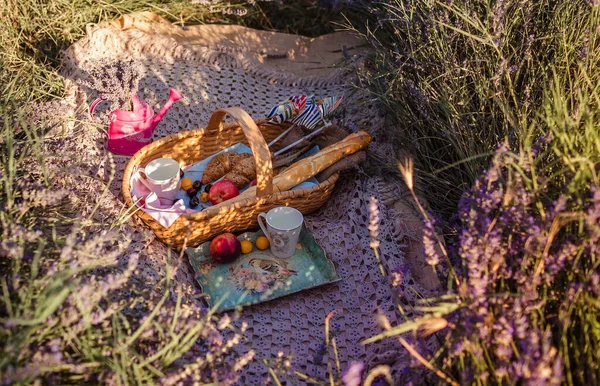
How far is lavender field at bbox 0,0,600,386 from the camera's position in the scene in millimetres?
1576

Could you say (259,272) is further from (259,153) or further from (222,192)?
(259,153)

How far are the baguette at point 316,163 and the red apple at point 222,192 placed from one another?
9 cm

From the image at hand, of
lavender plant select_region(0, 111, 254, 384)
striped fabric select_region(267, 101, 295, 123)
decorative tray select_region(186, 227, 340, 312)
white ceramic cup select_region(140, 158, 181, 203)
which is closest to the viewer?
lavender plant select_region(0, 111, 254, 384)

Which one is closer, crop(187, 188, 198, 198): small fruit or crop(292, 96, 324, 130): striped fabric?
crop(187, 188, 198, 198): small fruit

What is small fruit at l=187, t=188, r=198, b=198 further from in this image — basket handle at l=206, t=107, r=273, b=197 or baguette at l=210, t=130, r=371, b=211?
basket handle at l=206, t=107, r=273, b=197

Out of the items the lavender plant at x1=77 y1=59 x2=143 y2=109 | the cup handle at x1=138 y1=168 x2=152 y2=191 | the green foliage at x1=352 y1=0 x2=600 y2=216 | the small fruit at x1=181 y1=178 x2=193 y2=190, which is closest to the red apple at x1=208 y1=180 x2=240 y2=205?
the small fruit at x1=181 y1=178 x2=193 y2=190

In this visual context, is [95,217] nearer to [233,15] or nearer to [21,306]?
[21,306]

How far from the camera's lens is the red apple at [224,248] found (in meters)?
2.54

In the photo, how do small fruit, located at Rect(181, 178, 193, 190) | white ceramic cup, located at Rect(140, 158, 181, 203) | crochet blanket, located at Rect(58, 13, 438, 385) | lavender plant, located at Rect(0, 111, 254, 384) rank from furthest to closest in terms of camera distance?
small fruit, located at Rect(181, 178, 193, 190)
white ceramic cup, located at Rect(140, 158, 181, 203)
crochet blanket, located at Rect(58, 13, 438, 385)
lavender plant, located at Rect(0, 111, 254, 384)

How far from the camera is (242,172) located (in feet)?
9.26

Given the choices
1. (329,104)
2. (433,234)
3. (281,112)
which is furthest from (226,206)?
(433,234)

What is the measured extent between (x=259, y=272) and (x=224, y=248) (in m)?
0.20

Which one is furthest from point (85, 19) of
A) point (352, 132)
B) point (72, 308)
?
point (72, 308)

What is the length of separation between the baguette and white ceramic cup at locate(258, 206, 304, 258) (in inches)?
4.9
